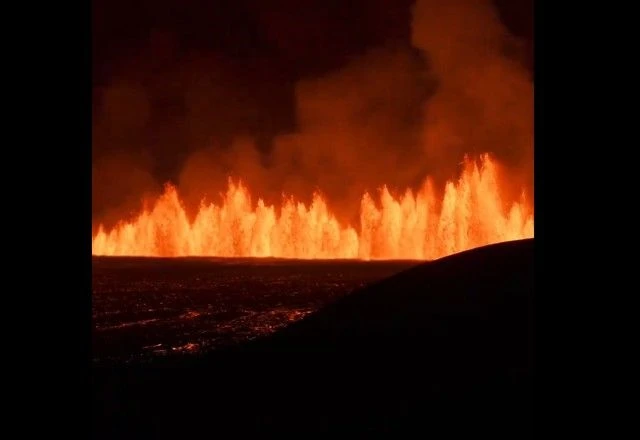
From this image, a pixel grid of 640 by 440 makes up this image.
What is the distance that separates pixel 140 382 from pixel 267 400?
2.46m

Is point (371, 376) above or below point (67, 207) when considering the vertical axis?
below

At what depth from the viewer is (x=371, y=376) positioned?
7.46 meters

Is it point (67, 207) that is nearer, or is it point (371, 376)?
point (67, 207)

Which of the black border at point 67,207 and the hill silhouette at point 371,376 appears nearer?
the black border at point 67,207

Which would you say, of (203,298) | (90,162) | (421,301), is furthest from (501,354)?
(203,298)

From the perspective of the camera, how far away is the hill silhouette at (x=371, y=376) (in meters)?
6.29

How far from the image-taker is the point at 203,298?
19078 millimetres

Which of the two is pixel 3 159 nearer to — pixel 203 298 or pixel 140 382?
pixel 140 382

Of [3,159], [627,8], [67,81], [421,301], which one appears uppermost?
[627,8]

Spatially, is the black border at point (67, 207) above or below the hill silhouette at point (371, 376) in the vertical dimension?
above

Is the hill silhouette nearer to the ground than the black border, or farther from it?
nearer to the ground

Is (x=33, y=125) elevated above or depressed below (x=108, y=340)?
above

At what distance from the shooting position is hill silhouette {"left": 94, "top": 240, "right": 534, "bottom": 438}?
6.29m

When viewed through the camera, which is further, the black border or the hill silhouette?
the hill silhouette
